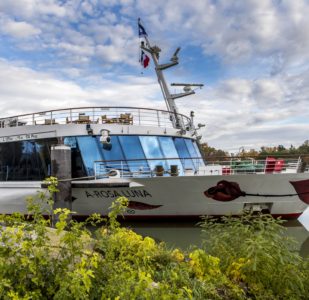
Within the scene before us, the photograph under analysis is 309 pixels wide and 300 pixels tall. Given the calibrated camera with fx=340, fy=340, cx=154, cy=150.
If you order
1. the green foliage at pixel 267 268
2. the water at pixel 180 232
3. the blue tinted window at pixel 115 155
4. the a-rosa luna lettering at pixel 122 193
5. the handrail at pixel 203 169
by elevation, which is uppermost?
the blue tinted window at pixel 115 155

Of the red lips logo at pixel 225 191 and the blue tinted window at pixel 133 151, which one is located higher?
the blue tinted window at pixel 133 151

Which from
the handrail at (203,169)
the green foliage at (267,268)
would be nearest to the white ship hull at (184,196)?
the handrail at (203,169)

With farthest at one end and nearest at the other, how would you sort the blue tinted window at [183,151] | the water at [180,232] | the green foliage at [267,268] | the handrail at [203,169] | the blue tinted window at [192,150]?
the blue tinted window at [192,150], the blue tinted window at [183,151], the handrail at [203,169], the water at [180,232], the green foliage at [267,268]

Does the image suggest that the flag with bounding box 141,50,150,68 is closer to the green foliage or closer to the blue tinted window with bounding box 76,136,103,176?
the blue tinted window with bounding box 76,136,103,176

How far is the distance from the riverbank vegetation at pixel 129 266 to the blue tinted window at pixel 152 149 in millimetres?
6916

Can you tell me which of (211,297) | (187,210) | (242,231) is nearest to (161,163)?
(187,210)

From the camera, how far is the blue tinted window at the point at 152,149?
1096cm

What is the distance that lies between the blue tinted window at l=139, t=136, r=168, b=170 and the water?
1898 millimetres

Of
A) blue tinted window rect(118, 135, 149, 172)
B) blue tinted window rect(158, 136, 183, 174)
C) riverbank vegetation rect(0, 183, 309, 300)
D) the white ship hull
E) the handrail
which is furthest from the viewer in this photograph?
blue tinted window rect(158, 136, 183, 174)

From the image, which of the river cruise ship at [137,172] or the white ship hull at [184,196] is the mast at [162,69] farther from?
the white ship hull at [184,196]

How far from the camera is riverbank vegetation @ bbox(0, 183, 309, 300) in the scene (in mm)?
2295

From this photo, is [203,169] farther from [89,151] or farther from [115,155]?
[89,151]

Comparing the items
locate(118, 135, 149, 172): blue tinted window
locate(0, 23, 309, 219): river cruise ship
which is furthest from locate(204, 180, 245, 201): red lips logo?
locate(118, 135, 149, 172): blue tinted window

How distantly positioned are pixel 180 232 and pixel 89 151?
12.0 ft
